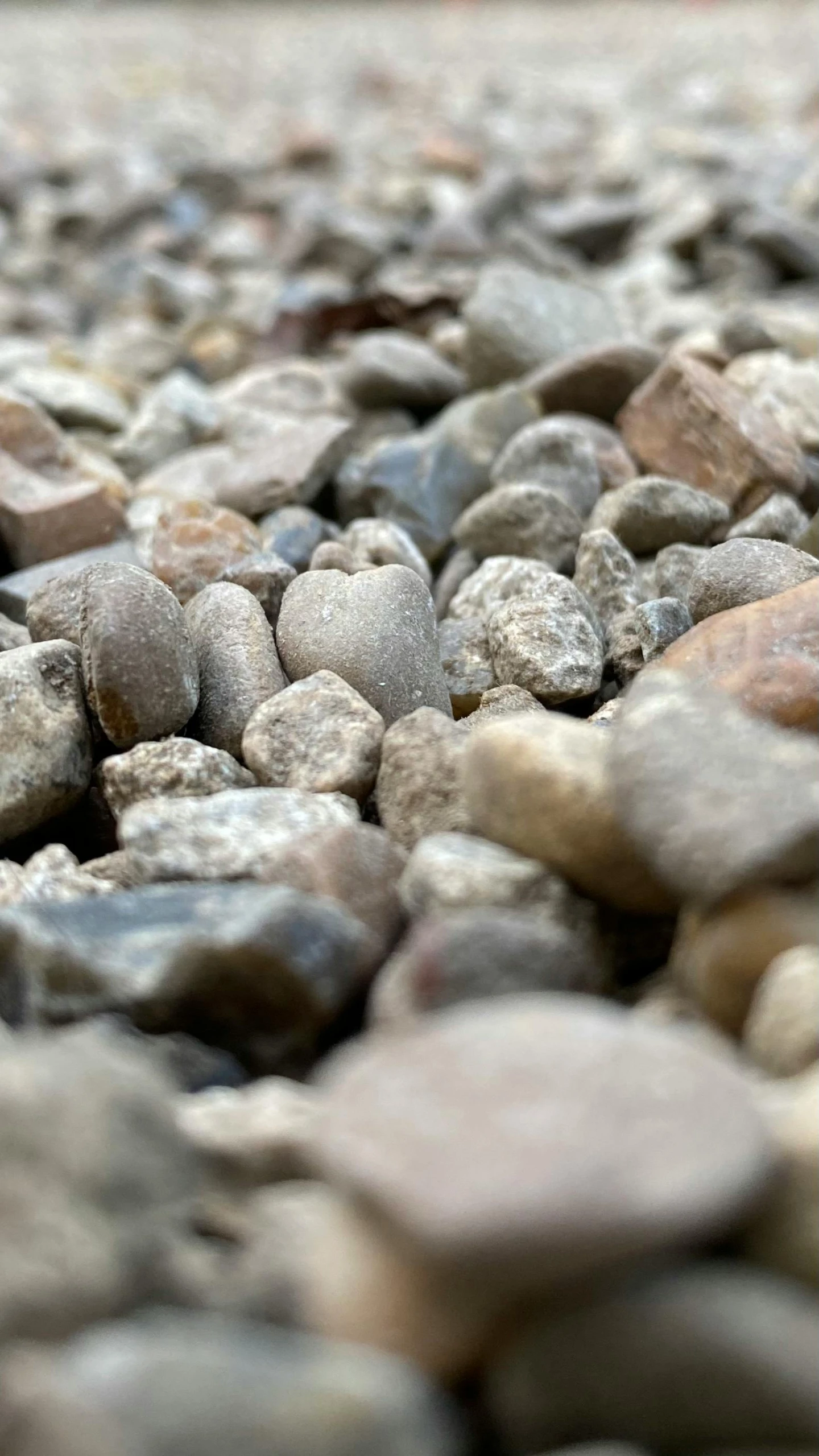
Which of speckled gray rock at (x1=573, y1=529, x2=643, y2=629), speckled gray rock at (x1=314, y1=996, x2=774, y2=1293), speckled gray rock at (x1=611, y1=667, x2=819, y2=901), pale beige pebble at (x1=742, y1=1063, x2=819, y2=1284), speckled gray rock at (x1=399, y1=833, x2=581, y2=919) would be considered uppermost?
speckled gray rock at (x1=611, y1=667, x2=819, y2=901)

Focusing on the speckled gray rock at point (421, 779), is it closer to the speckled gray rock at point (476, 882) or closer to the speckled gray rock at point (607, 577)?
the speckled gray rock at point (476, 882)

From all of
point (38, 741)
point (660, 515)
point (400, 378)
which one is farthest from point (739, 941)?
point (400, 378)

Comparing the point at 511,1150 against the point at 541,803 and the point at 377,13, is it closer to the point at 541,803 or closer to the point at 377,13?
the point at 541,803

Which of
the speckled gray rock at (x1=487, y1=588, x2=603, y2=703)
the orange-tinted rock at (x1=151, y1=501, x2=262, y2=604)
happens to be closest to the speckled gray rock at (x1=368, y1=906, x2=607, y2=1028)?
the speckled gray rock at (x1=487, y1=588, x2=603, y2=703)

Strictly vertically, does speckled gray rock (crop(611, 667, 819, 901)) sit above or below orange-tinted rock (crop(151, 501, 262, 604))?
above

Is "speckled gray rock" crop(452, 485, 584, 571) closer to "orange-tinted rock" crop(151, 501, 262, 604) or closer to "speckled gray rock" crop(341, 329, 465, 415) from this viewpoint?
"orange-tinted rock" crop(151, 501, 262, 604)

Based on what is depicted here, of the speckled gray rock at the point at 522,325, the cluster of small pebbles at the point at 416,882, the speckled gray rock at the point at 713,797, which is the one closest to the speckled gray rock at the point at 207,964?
the cluster of small pebbles at the point at 416,882

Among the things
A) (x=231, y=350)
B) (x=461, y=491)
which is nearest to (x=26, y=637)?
(x=461, y=491)
